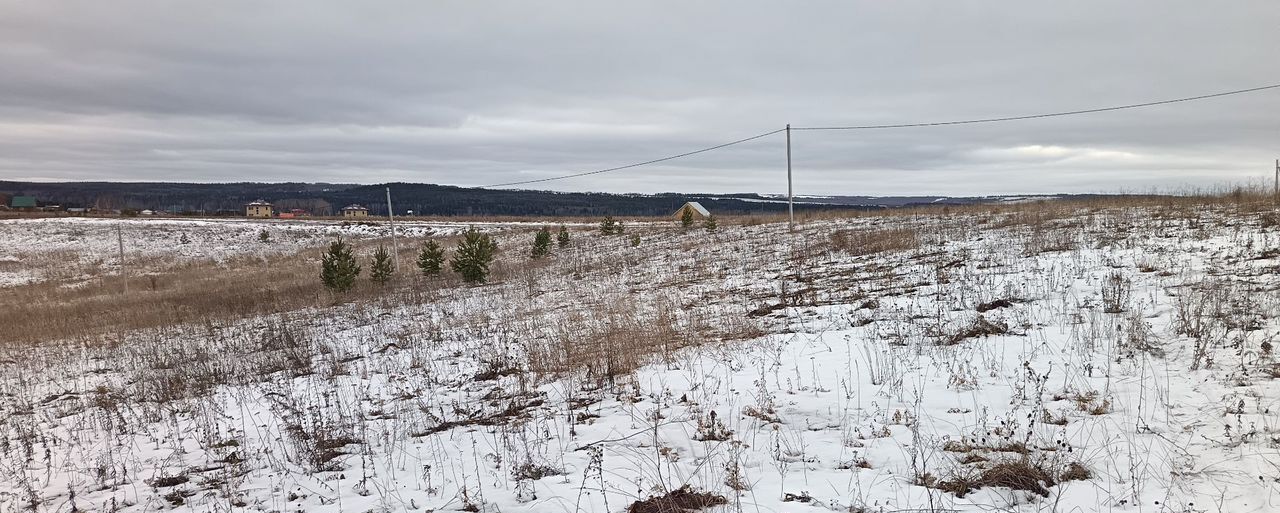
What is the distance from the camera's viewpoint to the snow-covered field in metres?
4.36

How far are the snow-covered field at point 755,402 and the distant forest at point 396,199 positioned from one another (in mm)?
132274

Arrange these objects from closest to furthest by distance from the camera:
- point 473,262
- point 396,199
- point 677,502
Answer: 1. point 677,502
2. point 473,262
3. point 396,199

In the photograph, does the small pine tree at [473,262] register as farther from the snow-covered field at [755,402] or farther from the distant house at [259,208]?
the distant house at [259,208]

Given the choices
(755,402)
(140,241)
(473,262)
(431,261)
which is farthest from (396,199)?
(755,402)

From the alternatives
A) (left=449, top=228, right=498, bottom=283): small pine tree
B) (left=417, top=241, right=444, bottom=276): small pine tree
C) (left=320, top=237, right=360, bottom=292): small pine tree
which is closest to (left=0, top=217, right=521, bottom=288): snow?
(left=417, top=241, right=444, bottom=276): small pine tree

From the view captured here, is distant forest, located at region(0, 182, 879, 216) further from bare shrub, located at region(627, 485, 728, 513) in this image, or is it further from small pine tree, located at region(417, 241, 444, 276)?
bare shrub, located at region(627, 485, 728, 513)

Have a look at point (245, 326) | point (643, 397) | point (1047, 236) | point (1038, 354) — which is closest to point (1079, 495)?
point (1038, 354)

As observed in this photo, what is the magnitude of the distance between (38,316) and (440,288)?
578 inches

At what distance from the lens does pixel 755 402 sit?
6.12 m

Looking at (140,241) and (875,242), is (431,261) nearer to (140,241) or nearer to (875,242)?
(875,242)

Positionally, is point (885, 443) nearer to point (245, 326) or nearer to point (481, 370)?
point (481, 370)

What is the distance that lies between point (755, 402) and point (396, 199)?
15052cm

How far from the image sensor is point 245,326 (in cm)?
1579

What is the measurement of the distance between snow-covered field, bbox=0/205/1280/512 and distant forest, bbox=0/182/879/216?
13227cm
